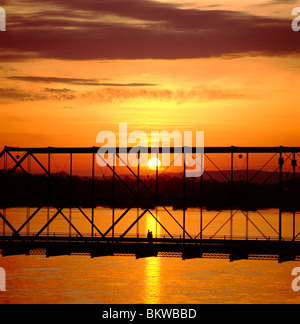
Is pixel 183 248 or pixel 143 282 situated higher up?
pixel 143 282

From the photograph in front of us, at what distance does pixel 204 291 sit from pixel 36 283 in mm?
24082

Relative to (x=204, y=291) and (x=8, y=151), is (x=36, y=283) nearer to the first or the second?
(x=204, y=291)

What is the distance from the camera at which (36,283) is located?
98000mm

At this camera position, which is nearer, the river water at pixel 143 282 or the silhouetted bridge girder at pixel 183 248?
the silhouetted bridge girder at pixel 183 248

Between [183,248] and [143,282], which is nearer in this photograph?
[183,248]

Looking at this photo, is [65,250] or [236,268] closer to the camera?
[65,250]

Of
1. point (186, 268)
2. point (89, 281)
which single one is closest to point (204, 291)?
point (89, 281)

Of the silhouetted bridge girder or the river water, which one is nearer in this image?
the silhouetted bridge girder
